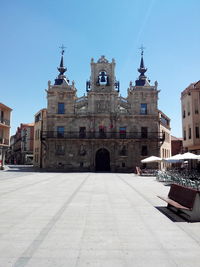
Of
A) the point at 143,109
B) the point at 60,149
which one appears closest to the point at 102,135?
the point at 60,149

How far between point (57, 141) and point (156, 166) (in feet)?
52.8

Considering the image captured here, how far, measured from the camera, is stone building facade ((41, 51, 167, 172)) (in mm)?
40156

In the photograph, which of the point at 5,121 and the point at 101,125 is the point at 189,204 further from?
the point at 5,121

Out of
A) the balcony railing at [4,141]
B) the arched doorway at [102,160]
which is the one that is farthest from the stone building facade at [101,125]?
the balcony railing at [4,141]

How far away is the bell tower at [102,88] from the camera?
1608 inches

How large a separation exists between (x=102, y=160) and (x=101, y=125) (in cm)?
561

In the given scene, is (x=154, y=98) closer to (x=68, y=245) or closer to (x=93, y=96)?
(x=93, y=96)

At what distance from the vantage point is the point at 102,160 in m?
41.0

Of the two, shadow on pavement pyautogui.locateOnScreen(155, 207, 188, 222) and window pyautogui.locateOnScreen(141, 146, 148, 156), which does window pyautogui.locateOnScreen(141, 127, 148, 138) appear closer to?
window pyautogui.locateOnScreen(141, 146, 148, 156)

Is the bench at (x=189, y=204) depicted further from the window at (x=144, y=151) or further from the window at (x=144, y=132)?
the window at (x=144, y=132)

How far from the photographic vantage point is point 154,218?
26.4ft

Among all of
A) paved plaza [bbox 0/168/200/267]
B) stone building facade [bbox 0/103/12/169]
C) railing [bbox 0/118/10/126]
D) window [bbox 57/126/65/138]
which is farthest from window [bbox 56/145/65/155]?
paved plaza [bbox 0/168/200/267]

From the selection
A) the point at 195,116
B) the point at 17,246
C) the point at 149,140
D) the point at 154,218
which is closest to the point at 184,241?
the point at 154,218

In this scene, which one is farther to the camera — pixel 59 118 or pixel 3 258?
pixel 59 118
